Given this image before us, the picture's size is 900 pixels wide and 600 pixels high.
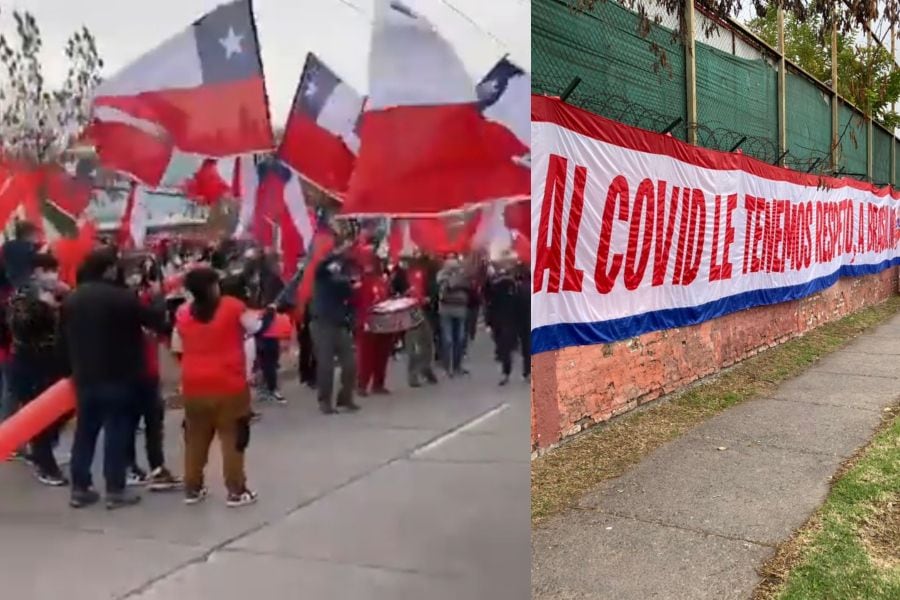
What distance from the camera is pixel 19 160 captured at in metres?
1.13

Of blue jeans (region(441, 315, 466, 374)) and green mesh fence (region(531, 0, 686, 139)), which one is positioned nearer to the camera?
blue jeans (region(441, 315, 466, 374))

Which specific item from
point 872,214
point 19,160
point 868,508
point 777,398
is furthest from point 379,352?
point 872,214

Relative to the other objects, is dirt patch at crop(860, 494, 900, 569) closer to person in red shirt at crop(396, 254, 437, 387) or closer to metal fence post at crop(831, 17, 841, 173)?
person in red shirt at crop(396, 254, 437, 387)

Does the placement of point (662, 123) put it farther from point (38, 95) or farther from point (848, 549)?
point (38, 95)

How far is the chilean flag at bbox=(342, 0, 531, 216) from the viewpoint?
58.8 inches

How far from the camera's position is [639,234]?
6523 millimetres

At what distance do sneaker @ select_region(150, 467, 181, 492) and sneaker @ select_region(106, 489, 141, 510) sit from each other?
35mm

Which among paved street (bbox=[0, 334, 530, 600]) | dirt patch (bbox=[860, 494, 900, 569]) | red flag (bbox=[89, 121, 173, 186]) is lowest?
dirt patch (bbox=[860, 494, 900, 569])

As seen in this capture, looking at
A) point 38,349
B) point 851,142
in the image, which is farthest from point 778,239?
point 38,349

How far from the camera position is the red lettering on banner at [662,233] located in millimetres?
6824

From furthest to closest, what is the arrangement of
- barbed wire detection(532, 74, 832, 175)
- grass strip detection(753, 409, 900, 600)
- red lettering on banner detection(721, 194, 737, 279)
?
red lettering on banner detection(721, 194, 737, 279) < barbed wire detection(532, 74, 832, 175) < grass strip detection(753, 409, 900, 600)

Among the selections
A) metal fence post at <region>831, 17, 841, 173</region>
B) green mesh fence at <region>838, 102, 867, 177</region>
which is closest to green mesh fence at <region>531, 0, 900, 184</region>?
metal fence post at <region>831, 17, 841, 173</region>

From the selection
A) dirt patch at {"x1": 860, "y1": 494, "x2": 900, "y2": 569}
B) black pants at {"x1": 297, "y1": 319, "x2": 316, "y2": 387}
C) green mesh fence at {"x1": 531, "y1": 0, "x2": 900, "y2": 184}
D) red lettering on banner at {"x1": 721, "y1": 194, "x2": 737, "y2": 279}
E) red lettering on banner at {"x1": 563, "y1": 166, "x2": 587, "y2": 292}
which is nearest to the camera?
black pants at {"x1": 297, "y1": 319, "x2": 316, "y2": 387}

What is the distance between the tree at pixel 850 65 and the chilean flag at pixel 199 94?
12.2 meters
